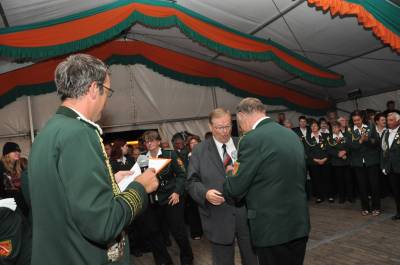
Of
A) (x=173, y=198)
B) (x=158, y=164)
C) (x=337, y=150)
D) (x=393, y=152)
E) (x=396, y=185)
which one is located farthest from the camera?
(x=337, y=150)

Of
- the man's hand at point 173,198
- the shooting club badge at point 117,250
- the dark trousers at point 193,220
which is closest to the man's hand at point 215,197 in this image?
the shooting club badge at point 117,250

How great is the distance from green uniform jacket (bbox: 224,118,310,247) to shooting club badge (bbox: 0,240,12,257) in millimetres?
1412

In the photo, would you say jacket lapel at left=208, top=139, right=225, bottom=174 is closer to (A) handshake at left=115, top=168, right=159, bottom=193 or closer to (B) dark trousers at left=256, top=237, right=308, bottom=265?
(B) dark trousers at left=256, top=237, right=308, bottom=265

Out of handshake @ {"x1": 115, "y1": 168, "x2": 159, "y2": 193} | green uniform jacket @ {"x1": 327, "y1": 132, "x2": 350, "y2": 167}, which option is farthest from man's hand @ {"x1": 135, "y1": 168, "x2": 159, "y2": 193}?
green uniform jacket @ {"x1": 327, "y1": 132, "x2": 350, "y2": 167}

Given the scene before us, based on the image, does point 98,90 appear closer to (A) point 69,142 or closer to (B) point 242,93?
(A) point 69,142

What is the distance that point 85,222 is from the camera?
105cm

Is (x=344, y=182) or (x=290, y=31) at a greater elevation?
(x=290, y=31)

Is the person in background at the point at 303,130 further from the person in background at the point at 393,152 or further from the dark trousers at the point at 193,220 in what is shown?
the dark trousers at the point at 193,220

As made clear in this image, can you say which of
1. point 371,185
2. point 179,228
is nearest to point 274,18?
point 371,185

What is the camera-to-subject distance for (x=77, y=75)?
122 centimetres

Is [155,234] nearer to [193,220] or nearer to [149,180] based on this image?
[193,220]

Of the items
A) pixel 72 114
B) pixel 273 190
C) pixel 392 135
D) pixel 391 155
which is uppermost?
pixel 72 114

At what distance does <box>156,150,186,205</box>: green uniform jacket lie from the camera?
11.9ft

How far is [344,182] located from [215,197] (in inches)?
194
